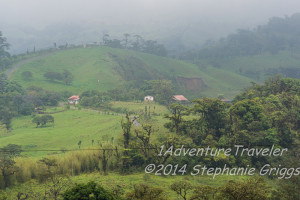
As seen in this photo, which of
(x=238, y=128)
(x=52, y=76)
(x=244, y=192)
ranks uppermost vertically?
(x=244, y=192)

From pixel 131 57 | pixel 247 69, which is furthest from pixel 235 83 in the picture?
pixel 131 57

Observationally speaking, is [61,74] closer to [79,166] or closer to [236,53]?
[79,166]

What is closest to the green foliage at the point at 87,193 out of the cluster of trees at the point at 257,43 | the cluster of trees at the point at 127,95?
the cluster of trees at the point at 127,95

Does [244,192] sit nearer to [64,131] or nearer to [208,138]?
[208,138]

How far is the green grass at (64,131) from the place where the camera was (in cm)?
2417

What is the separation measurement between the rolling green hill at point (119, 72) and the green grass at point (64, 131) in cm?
2083

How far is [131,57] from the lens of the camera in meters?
87.3

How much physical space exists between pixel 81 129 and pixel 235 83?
2601 inches

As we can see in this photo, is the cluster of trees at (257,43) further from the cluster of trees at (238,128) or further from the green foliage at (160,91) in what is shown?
the cluster of trees at (238,128)

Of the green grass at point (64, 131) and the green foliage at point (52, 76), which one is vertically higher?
the green foliage at point (52, 76)

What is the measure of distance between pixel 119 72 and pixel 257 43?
256 feet

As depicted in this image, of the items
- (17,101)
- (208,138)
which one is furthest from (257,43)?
(208,138)

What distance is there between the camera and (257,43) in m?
121

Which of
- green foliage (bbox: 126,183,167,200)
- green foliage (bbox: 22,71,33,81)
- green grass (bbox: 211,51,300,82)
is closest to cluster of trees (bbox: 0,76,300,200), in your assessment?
green foliage (bbox: 126,183,167,200)
